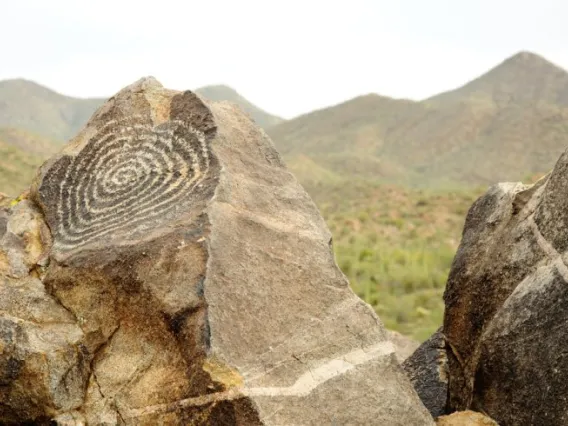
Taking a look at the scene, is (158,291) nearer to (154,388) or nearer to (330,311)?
(154,388)

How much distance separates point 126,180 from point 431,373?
9.40 feet

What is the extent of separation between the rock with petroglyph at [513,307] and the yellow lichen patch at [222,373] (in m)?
1.51

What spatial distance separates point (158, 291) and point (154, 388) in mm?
505

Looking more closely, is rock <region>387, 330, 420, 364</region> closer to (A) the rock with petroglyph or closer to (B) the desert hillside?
(B) the desert hillside

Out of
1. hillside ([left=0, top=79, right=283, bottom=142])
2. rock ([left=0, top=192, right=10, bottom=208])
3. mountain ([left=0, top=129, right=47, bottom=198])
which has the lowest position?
hillside ([left=0, top=79, right=283, bottom=142])

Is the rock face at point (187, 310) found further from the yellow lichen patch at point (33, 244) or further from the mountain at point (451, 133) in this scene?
the mountain at point (451, 133)

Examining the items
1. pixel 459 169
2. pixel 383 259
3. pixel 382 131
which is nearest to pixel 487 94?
pixel 382 131

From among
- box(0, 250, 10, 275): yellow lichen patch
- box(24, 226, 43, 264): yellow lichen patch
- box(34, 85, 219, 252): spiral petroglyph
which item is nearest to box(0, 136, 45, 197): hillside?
box(34, 85, 219, 252): spiral petroglyph

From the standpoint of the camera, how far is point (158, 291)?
3816 millimetres

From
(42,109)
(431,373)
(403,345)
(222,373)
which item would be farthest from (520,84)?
(222,373)

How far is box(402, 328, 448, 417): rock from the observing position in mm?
5336

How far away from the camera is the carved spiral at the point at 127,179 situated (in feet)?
14.2

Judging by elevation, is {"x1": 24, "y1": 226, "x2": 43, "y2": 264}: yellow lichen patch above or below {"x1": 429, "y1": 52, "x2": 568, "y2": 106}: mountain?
above

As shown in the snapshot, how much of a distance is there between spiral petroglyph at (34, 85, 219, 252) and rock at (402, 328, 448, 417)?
2.44 m
